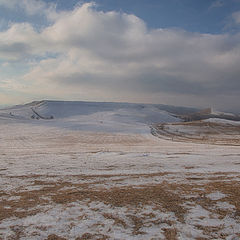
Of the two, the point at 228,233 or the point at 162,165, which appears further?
the point at 162,165

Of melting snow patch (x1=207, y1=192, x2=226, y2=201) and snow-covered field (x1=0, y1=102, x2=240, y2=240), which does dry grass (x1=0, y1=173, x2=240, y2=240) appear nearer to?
snow-covered field (x1=0, y1=102, x2=240, y2=240)

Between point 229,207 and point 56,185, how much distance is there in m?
8.65

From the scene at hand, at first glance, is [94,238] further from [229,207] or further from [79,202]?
[229,207]

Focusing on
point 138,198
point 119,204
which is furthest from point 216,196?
point 119,204

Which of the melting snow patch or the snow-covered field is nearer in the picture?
the snow-covered field

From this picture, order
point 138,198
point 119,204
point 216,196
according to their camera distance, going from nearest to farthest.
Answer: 1. point 119,204
2. point 138,198
3. point 216,196

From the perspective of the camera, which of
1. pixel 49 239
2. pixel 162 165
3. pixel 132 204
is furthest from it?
pixel 162 165

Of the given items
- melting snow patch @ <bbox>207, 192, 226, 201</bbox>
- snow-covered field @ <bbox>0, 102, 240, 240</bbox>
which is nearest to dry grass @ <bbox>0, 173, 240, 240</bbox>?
snow-covered field @ <bbox>0, 102, 240, 240</bbox>

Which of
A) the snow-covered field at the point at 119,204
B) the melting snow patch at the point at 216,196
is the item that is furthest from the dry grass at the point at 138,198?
the melting snow patch at the point at 216,196

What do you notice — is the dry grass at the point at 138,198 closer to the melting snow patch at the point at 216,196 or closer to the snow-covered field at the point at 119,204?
the snow-covered field at the point at 119,204

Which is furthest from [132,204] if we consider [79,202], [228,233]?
[228,233]

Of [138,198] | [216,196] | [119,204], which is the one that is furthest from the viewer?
[216,196]

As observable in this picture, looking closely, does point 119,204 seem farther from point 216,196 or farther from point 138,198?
point 216,196

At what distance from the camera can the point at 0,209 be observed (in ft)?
26.5
